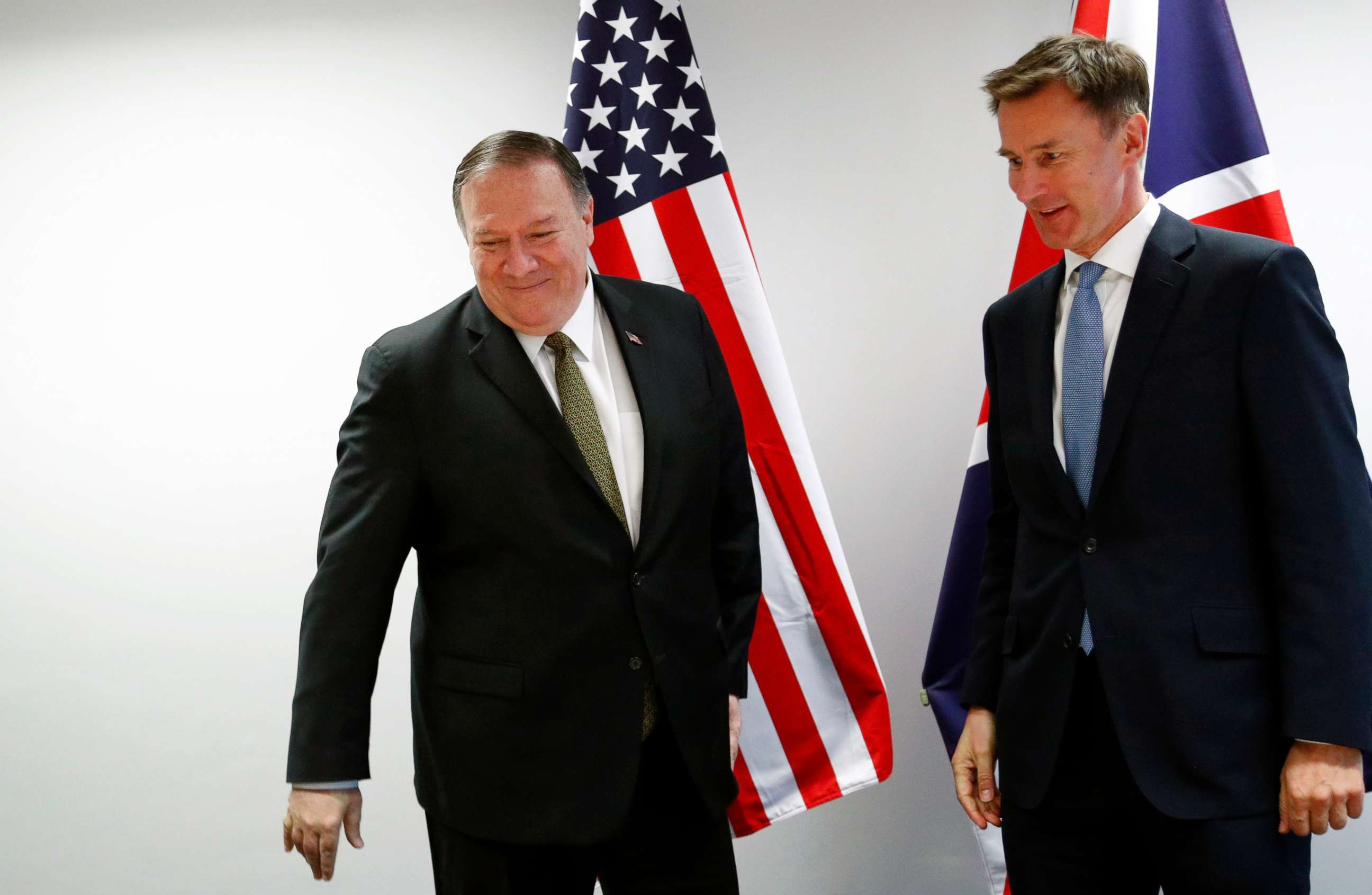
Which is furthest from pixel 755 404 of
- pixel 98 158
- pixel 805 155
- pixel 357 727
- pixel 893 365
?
pixel 98 158

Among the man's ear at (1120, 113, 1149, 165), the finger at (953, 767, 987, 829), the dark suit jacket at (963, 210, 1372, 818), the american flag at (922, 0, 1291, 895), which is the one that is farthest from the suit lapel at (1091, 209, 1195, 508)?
the american flag at (922, 0, 1291, 895)

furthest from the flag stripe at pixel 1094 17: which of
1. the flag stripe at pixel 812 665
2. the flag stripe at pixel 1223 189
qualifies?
the flag stripe at pixel 812 665

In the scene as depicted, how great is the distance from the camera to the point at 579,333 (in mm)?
1615

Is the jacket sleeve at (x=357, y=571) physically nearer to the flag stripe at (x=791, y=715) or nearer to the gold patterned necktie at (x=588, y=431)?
the gold patterned necktie at (x=588, y=431)

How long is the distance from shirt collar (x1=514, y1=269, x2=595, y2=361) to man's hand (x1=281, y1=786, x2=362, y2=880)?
69cm

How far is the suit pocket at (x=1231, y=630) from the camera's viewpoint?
1354mm

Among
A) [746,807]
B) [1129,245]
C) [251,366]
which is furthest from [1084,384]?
[251,366]

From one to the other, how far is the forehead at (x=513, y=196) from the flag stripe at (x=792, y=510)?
0.70 metres

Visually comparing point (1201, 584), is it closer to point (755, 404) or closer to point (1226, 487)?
point (1226, 487)

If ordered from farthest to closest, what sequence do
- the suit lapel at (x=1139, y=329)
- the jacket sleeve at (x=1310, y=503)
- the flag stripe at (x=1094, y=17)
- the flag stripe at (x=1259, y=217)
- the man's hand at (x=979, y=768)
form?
the flag stripe at (x=1094, y=17) < the flag stripe at (x=1259, y=217) < the man's hand at (x=979, y=768) < the suit lapel at (x=1139, y=329) < the jacket sleeve at (x=1310, y=503)

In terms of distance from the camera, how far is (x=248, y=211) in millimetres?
2609

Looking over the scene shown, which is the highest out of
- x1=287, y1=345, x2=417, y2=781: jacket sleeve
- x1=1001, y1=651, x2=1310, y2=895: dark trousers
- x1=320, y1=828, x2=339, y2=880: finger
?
x1=287, y1=345, x2=417, y2=781: jacket sleeve

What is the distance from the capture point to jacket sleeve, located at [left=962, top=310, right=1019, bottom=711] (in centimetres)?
167

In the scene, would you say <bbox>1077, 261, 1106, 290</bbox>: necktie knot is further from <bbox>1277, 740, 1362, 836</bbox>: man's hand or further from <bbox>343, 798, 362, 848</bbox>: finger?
<bbox>343, 798, 362, 848</bbox>: finger
